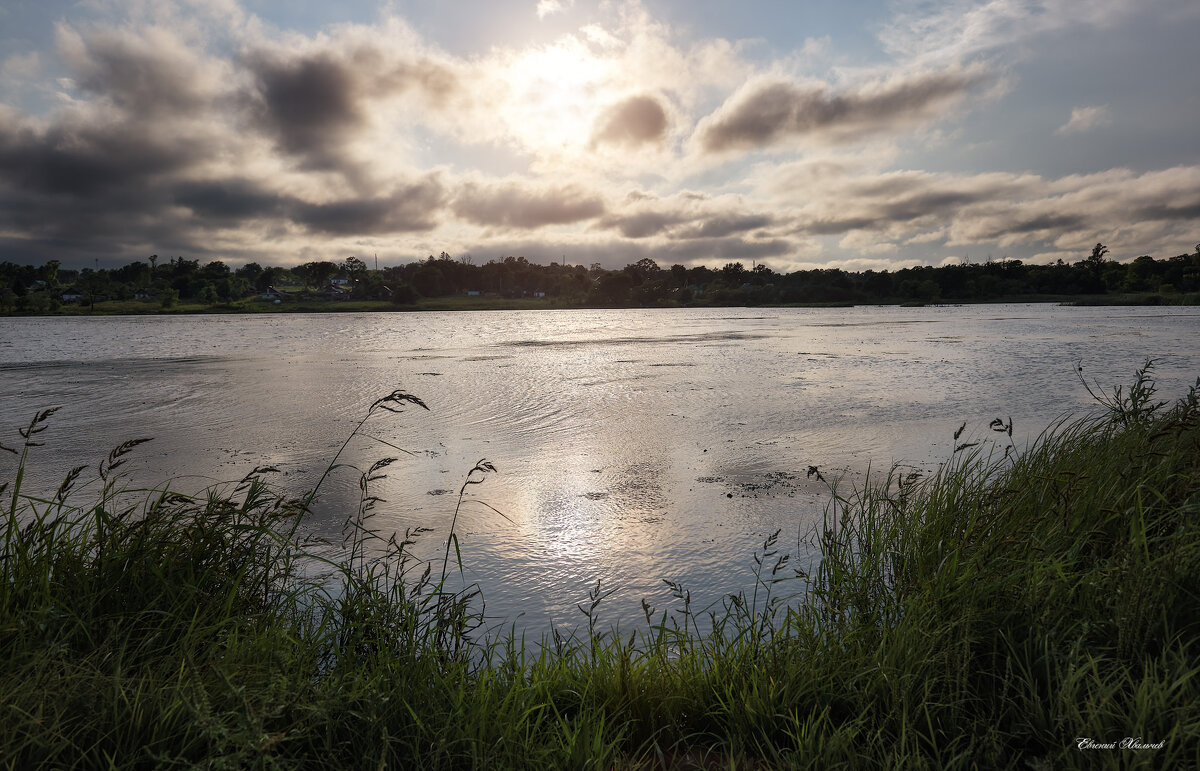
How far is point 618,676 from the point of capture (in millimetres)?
3773

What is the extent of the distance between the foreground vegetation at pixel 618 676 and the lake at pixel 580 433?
1666 millimetres

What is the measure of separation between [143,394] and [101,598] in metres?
18.3

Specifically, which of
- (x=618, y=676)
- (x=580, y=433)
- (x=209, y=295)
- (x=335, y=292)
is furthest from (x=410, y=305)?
(x=618, y=676)

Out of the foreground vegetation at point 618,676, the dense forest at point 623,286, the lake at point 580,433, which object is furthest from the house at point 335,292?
the foreground vegetation at point 618,676

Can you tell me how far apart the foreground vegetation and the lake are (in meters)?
1.67

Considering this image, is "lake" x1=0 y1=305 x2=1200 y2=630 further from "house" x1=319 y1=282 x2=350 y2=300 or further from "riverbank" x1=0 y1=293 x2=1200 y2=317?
"house" x1=319 y1=282 x2=350 y2=300

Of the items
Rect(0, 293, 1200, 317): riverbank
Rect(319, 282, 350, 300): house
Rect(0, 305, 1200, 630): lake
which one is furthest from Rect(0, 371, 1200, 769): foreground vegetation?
Rect(319, 282, 350, 300): house

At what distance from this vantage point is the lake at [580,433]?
22.7ft

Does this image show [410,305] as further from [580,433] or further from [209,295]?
[580,433]

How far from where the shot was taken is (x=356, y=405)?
17.0 m

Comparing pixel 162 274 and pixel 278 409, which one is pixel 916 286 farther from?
pixel 162 274

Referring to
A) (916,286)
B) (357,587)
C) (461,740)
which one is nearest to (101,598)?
(357,587)

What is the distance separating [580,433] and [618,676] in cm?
985

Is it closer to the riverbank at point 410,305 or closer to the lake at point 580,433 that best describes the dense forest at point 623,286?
the riverbank at point 410,305
